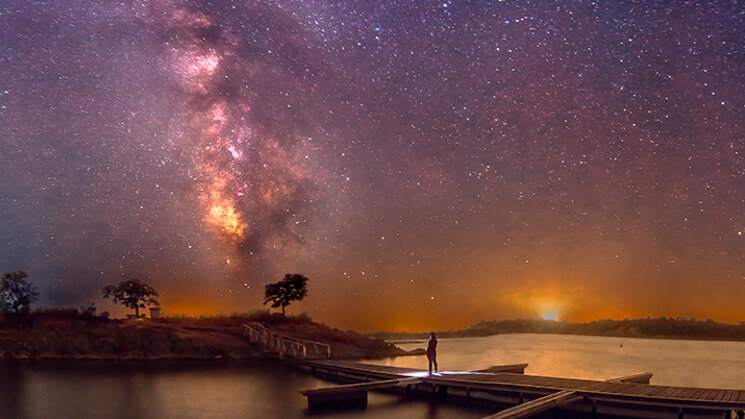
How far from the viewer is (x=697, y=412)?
18.0 meters

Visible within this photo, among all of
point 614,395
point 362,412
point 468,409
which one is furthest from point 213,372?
point 614,395

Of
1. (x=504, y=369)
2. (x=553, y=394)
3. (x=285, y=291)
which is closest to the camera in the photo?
(x=553, y=394)

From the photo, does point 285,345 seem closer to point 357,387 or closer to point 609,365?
point 357,387

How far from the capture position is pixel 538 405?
58.9 feet

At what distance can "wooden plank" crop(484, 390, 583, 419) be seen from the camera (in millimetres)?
16248

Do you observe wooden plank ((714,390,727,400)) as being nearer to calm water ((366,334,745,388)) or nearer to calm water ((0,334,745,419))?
calm water ((0,334,745,419))

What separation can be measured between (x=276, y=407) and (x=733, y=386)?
5552 cm

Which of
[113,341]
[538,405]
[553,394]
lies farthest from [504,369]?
[113,341]

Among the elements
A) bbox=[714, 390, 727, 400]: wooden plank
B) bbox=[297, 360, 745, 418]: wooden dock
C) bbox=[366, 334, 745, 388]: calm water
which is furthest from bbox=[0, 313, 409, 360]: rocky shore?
bbox=[714, 390, 727, 400]: wooden plank

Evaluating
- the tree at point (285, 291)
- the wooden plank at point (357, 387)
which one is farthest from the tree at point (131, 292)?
the wooden plank at point (357, 387)

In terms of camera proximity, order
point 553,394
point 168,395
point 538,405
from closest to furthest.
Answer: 1. point 538,405
2. point 553,394
3. point 168,395

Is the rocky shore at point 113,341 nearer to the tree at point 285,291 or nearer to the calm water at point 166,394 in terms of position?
the calm water at point 166,394

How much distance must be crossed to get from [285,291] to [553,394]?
57.0 meters

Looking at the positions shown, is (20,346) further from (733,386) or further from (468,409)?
(733,386)
